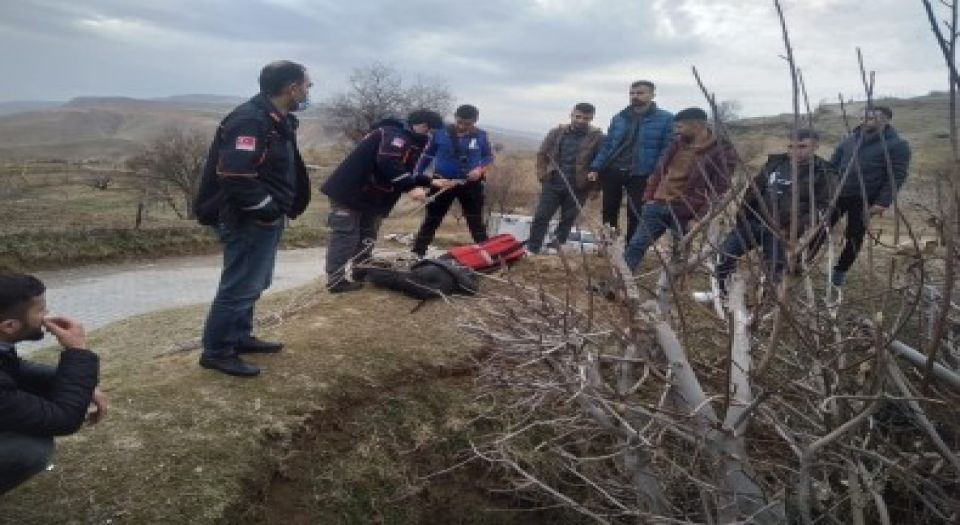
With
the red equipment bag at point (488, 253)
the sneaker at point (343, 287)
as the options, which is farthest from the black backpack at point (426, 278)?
the red equipment bag at point (488, 253)

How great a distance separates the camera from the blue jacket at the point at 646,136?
7289mm

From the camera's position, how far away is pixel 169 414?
13.3 ft

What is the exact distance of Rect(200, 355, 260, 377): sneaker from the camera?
4.50m

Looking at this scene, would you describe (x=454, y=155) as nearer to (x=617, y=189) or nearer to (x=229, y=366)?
(x=617, y=189)

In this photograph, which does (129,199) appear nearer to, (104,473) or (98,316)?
(98,316)

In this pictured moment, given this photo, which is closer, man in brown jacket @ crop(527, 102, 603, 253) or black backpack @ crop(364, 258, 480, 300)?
black backpack @ crop(364, 258, 480, 300)

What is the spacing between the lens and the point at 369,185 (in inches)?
246

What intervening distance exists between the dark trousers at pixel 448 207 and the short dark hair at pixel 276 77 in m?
3.16

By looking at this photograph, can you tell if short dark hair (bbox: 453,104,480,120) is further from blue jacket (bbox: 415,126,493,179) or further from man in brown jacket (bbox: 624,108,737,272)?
man in brown jacket (bbox: 624,108,737,272)

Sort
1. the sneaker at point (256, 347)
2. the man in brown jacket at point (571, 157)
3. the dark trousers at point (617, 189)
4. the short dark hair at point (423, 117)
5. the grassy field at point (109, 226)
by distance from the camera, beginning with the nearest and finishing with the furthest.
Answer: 1. the sneaker at point (256, 347)
2. the short dark hair at point (423, 117)
3. the dark trousers at point (617, 189)
4. the man in brown jacket at point (571, 157)
5. the grassy field at point (109, 226)

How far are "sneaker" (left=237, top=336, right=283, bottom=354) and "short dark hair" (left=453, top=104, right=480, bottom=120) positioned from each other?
3374mm

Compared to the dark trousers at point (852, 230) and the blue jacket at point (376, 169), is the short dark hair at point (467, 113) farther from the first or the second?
the dark trousers at point (852, 230)

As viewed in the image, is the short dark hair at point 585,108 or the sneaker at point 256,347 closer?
the sneaker at point 256,347

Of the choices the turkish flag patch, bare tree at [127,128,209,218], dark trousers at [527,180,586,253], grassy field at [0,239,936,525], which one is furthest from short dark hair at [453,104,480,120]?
bare tree at [127,128,209,218]
